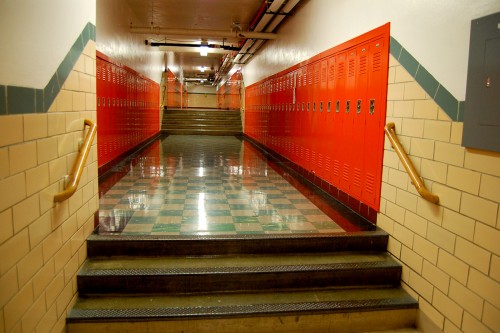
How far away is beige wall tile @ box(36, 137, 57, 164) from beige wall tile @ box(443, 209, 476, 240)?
2.56 m

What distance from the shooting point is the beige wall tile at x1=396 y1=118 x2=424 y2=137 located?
2.97 meters

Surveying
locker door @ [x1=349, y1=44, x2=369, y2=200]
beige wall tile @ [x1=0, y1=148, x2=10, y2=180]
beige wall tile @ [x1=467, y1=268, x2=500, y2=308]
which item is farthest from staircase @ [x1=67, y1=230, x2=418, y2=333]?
beige wall tile @ [x1=0, y1=148, x2=10, y2=180]

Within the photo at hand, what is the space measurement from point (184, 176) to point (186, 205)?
1.82 metres

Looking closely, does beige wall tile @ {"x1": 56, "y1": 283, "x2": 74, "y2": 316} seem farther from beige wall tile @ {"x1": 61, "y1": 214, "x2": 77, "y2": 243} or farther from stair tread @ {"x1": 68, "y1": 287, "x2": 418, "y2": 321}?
beige wall tile @ {"x1": 61, "y1": 214, "x2": 77, "y2": 243}

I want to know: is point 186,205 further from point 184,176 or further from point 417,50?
point 417,50

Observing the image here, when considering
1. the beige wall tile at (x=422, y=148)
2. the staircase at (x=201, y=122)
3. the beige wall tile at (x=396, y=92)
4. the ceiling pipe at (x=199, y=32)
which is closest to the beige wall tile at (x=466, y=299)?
the beige wall tile at (x=422, y=148)

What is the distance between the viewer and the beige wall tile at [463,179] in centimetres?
235

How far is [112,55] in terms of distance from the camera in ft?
22.4

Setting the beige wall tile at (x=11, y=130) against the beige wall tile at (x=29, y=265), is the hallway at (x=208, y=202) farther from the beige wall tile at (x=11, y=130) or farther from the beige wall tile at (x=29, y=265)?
the beige wall tile at (x=11, y=130)

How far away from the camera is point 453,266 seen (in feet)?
8.36

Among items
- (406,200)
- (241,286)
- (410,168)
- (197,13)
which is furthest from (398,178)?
(197,13)

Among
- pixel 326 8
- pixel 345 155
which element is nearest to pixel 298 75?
pixel 326 8

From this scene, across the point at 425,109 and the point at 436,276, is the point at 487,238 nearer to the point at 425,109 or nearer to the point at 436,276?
the point at 436,276

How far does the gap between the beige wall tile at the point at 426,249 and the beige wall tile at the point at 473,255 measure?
247 millimetres
